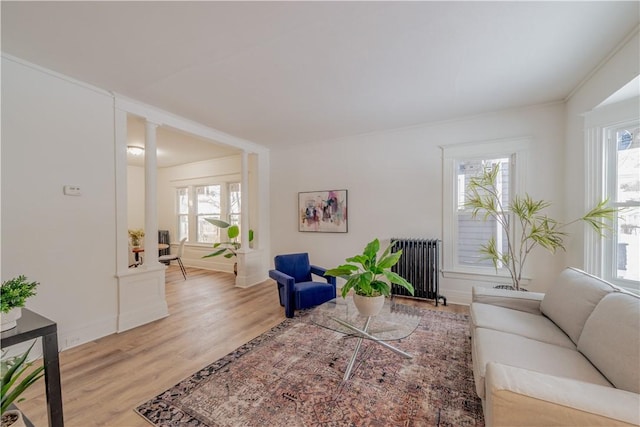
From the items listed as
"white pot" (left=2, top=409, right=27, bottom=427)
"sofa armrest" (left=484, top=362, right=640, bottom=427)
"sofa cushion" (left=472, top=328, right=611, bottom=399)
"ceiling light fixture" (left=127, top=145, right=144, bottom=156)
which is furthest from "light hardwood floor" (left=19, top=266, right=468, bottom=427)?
"ceiling light fixture" (left=127, top=145, right=144, bottom=156)

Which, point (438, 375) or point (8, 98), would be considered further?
point (8, 98)

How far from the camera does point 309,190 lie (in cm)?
518

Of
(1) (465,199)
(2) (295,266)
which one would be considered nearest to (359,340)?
(2) (295,266)

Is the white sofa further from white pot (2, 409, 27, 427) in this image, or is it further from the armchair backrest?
the armchair backrest

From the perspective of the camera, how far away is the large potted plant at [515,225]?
3.14 m

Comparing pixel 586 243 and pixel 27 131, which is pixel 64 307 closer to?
pixel 27 131

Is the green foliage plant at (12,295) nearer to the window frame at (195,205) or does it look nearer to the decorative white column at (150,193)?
the decorative white column at (150,193)

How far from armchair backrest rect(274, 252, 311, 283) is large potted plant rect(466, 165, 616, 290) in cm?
242

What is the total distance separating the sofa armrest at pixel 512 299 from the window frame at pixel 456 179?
133cm

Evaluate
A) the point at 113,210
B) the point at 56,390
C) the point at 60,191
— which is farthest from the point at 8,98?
the point at 56,390

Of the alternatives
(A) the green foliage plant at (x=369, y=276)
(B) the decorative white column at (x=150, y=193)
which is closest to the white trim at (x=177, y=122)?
(B) the decorative white column at (x=150, y=193)

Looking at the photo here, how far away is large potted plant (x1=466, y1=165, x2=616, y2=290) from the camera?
124 inches

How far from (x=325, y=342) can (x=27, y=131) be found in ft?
11.4

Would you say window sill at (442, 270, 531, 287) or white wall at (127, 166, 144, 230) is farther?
white wall at (127, 166, 144, 230)
